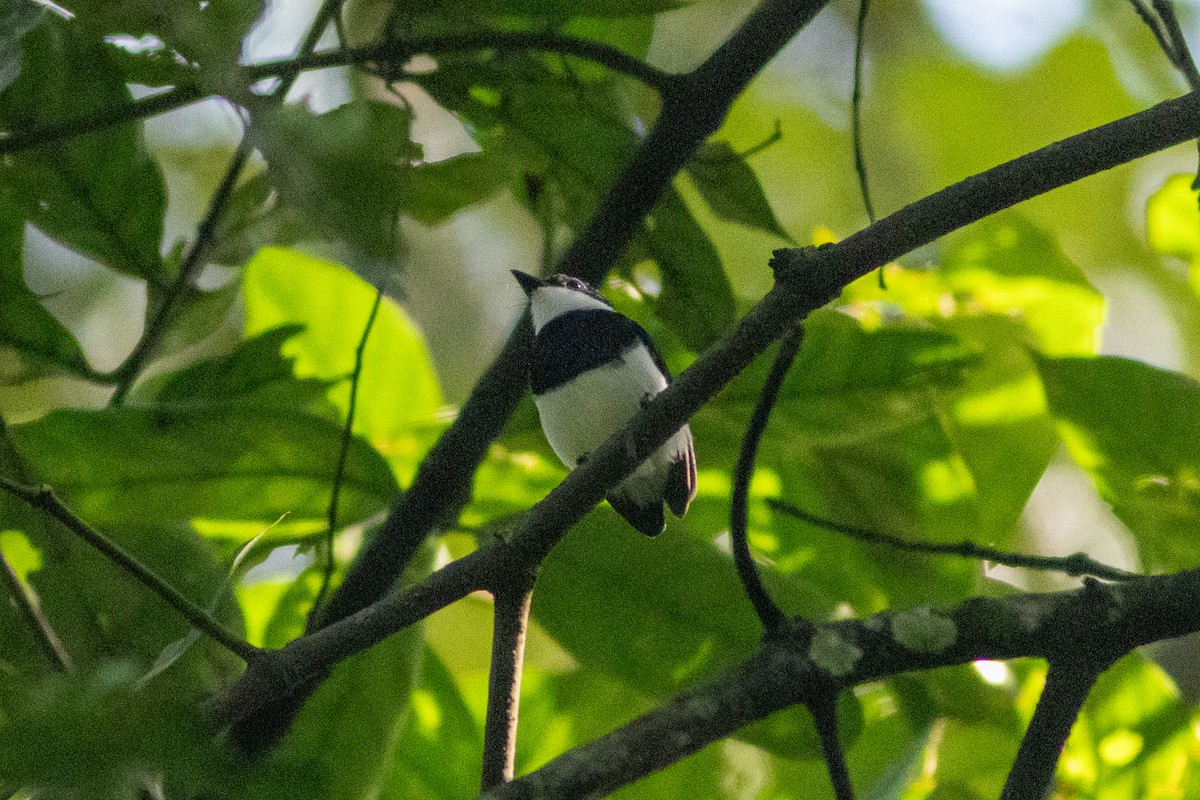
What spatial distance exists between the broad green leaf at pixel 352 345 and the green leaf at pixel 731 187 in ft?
2.00

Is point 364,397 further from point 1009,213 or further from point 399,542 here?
point 1009,213

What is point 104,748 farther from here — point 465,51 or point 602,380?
point 602,380

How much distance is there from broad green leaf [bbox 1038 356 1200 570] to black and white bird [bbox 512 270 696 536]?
77 centimetres

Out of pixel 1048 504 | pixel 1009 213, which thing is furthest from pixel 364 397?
pixel 1048 504

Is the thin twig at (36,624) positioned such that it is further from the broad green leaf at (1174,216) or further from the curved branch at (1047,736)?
Result: the broad green leaf at (1174,216)

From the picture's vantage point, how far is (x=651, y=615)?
1.84 meters

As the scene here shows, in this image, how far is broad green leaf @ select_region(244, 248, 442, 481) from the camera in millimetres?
2129

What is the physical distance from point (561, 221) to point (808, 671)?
1056 millimetres

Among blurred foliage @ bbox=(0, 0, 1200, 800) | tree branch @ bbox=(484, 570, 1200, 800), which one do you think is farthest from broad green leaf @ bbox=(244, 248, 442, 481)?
tree branch @ bbox=(484, 570, 1200, 800)

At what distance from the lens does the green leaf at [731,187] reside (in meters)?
1.90

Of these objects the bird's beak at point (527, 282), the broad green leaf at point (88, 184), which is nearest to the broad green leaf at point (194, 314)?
the broad green leaf at point (88, 184)

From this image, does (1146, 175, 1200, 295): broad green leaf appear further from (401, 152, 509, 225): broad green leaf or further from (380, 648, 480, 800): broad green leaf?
(380, 648, 480, 800): broad green leaf

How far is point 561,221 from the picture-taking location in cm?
216

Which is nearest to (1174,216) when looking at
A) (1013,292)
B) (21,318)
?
(1013,292)
